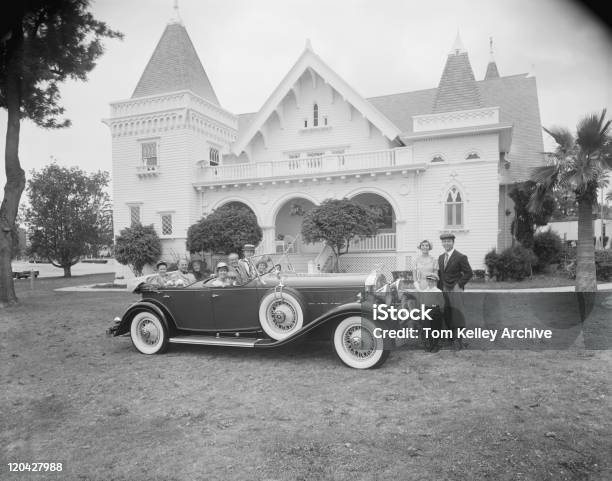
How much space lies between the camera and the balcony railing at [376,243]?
19.0 metres

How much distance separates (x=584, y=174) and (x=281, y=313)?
27.2 feet

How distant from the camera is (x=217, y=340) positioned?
261 inches

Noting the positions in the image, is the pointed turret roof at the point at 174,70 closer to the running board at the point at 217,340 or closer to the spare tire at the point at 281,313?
the running board at the point at 217,340

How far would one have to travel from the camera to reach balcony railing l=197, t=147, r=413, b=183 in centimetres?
1825

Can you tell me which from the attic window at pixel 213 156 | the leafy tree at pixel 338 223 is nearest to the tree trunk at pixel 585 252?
the leafy tree at pixel 338 223

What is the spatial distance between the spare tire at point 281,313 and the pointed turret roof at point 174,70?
1724cm

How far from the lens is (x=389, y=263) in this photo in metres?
18.7

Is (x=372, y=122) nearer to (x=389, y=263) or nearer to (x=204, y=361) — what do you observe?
(x=389, y=263)

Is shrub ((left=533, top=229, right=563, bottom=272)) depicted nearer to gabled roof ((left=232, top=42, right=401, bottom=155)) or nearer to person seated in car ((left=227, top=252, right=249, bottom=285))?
gabled roof ((left=232, top=42, right=401, bottom=155))

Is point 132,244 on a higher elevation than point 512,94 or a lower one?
lower

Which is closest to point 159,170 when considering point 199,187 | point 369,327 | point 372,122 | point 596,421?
point 199,187

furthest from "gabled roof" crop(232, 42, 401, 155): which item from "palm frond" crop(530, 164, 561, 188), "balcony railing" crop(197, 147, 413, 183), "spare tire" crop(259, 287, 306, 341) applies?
"spare tire" crop(259, 287, 306, 341)

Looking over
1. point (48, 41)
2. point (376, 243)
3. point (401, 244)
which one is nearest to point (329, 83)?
point (376, 243)

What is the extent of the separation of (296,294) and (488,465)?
11.1 ft
